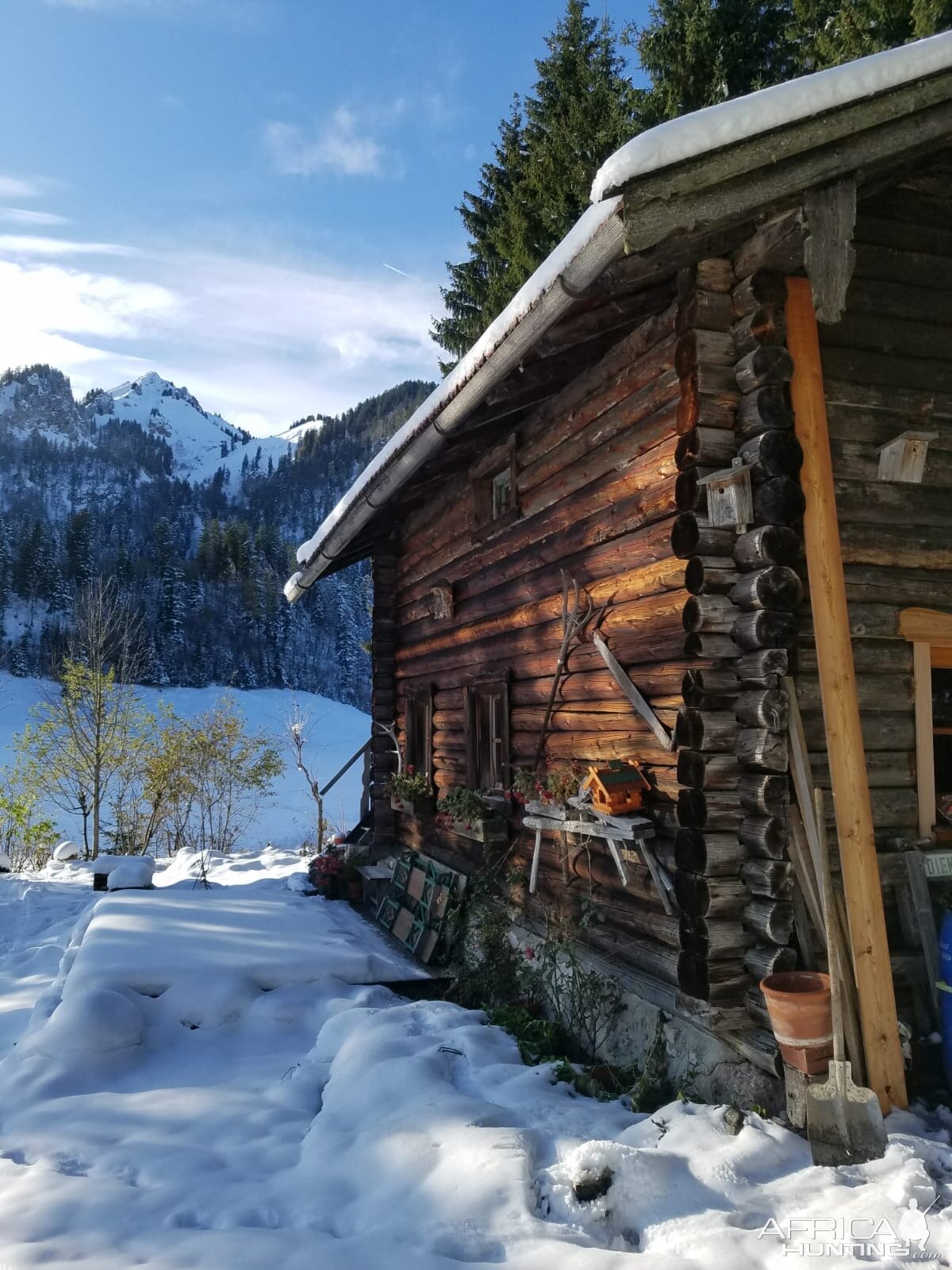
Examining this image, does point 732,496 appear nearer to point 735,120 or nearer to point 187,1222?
point 735,120

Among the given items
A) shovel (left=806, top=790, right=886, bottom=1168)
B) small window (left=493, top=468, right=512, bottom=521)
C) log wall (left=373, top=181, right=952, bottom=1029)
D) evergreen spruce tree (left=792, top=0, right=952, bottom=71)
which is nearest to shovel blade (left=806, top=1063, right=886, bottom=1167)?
shovel (left=806, top=790, right=886, bottom=1168)

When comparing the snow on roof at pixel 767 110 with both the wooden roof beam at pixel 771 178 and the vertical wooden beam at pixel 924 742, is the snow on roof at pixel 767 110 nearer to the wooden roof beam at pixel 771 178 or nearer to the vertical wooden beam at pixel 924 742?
the wooden roof beam at pixel 771 178

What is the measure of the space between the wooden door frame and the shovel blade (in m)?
1.74

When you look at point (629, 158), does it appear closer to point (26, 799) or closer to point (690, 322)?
point (690, 322)

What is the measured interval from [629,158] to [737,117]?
62 cm

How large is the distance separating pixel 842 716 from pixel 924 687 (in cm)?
98

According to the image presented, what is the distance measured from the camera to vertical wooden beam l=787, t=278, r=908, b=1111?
13.0ft

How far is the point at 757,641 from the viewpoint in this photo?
4301 mm

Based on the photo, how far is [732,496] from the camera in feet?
14.4

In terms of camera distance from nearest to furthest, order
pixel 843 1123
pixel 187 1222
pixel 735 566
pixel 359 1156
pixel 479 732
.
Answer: pixel 187 1222 < pixel 843 1123 < pixel 359 1156 < pixel 735 566 < pixel 479 732

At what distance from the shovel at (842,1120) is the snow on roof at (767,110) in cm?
396

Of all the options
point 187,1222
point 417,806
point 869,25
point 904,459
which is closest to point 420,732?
point 417,806

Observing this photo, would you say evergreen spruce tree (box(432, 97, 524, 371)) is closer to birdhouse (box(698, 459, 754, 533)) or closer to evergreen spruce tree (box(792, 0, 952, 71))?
evergreen spruce tree (box(792, 0, 952, 71))

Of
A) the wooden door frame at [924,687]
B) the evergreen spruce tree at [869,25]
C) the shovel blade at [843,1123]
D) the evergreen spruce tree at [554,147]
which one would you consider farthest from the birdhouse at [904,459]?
the evergreen spruce tree at [554,147]
